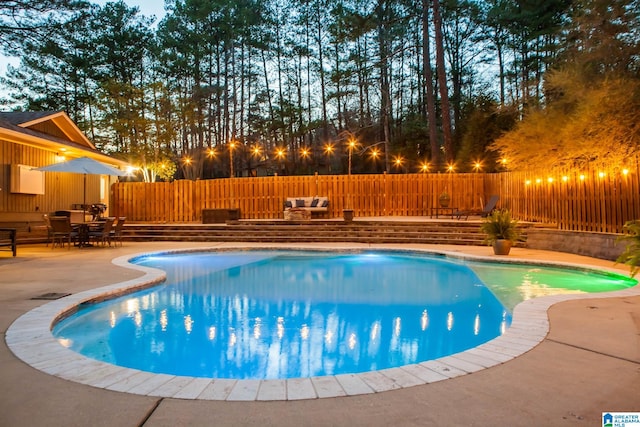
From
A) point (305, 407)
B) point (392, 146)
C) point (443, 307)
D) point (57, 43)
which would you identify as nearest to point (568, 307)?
point (443, 307)

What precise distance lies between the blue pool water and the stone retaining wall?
135 cm

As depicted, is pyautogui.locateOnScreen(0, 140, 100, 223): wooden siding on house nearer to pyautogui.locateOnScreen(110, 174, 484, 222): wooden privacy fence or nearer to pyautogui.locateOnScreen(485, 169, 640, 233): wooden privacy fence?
pyautogui.locateOnScreen(110, 174, 484, 222): wooden privacy fence

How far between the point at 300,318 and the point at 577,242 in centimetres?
687

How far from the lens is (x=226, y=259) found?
9961 millimetres

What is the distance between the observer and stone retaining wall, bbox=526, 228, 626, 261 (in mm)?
7965

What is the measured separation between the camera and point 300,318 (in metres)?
5.08

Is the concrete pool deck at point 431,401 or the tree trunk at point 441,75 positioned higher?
the tree trunk at point 441,75

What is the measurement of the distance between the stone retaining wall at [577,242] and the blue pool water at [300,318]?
4.44 ft

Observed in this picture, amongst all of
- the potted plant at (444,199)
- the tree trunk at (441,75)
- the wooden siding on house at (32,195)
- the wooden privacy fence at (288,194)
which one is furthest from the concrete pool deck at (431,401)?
the tree trunk at (441,75)

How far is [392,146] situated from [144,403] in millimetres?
23942

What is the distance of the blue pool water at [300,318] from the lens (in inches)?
146

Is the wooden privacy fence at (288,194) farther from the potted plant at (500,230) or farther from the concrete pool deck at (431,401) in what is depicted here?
the concrete pool deck at (431,401)

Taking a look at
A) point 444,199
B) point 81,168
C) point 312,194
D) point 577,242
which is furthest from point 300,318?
point 312,194

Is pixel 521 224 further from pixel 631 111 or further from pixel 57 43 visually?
pixel 57 43
